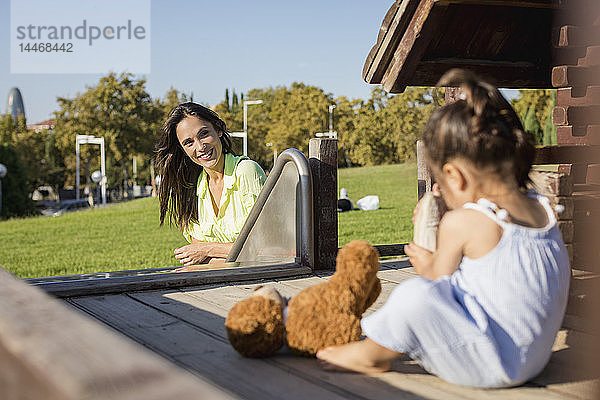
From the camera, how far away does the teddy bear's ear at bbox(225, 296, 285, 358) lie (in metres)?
2.31

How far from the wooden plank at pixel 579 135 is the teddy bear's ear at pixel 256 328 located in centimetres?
300

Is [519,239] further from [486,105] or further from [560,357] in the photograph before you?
[560,357]

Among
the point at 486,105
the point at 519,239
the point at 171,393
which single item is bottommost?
the point at 171,393

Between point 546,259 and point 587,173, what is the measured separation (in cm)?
281

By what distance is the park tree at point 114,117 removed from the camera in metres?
38.2

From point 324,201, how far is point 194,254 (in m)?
1.02

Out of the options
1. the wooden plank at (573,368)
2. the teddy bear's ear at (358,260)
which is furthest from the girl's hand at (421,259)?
the wooden plank at (573,368)

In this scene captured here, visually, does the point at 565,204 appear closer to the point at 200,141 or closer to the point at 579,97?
the point at 579,97

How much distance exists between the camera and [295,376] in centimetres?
218

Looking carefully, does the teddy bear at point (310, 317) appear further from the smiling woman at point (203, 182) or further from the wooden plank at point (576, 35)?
the wooden plank at point (576, 35)

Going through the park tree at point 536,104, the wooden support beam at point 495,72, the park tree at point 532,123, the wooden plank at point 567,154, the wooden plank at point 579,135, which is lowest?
the wooden plank at point 567,154

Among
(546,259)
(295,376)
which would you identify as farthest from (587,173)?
(295,376)

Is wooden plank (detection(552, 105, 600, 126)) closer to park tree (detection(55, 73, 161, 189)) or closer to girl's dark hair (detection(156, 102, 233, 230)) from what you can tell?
girl's dark hair (detection(156, 102, 233, 230))

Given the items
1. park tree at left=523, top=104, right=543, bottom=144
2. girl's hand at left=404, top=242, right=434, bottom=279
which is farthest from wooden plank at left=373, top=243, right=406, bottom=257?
park tree at left=523, top=104, right=543, bottom=144
